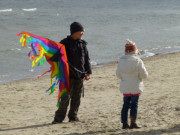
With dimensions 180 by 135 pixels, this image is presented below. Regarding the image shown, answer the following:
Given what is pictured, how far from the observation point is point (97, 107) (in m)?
8.42

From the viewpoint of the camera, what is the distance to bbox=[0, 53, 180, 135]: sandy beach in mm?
6465

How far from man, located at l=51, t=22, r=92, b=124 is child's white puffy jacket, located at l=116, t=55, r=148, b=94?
0.97 metres

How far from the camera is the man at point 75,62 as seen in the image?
22.2ft

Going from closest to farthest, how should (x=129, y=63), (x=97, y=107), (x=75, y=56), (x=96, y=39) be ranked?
(x=129, y=63), (x=75, y=56), (x=97, y=107), (x=96, y=39)

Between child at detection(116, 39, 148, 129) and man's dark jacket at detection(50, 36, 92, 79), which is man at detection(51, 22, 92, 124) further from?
child at detection(116, 39, 148, 129)

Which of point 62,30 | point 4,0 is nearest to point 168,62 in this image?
point 62,30

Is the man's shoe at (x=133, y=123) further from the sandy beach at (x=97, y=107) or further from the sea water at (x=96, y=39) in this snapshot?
the sea water at (x=96, y=39)

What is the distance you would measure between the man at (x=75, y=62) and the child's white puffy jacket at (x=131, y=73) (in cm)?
97

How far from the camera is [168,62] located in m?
14.6

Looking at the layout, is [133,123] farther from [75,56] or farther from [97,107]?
[97,107]

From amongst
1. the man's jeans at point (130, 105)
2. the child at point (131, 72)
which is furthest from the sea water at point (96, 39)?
the child at point (131, 72)

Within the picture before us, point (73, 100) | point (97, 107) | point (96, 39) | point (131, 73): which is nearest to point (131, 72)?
point (131, 73)

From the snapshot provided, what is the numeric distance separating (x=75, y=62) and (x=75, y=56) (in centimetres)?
10

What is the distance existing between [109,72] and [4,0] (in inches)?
1889
